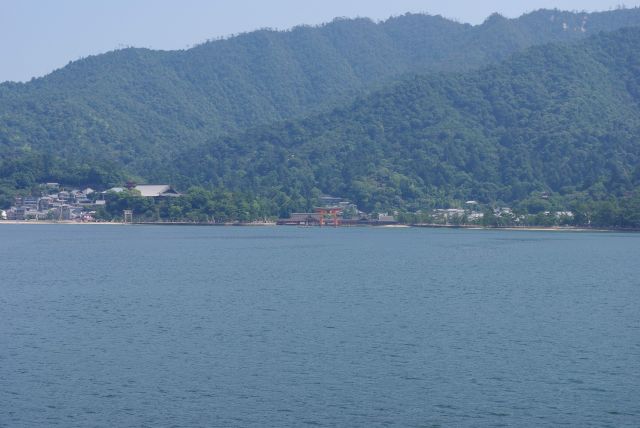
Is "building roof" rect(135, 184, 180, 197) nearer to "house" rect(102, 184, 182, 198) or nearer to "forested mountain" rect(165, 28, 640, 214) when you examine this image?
"house" rect(102, 184, 182, 198)

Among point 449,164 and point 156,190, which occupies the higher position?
point 449,164

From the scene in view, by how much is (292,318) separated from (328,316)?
1.61 metres

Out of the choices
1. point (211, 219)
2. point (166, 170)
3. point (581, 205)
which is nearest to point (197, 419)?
point (581, 205)

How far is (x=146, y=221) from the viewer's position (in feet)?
496

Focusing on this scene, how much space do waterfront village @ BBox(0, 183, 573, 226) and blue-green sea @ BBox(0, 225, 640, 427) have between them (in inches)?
3342

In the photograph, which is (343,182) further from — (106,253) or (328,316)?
(328,316)

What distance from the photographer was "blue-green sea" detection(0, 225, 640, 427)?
24578 mm

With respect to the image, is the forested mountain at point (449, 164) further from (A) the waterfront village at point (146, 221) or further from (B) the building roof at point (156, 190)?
(B) the building roof at point (156, 190)

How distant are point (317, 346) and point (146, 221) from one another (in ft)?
400

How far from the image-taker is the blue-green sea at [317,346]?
80.6ft

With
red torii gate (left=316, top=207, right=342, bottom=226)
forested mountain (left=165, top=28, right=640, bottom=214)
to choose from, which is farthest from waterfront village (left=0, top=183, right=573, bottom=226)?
forested mountain (left=165, top=28, right=640, bottom=214)

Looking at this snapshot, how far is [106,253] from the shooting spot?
7731 cm

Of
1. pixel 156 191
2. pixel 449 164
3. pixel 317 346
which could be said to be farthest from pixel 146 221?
pixel 317 346

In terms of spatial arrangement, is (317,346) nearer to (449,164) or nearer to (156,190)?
(156,190)
